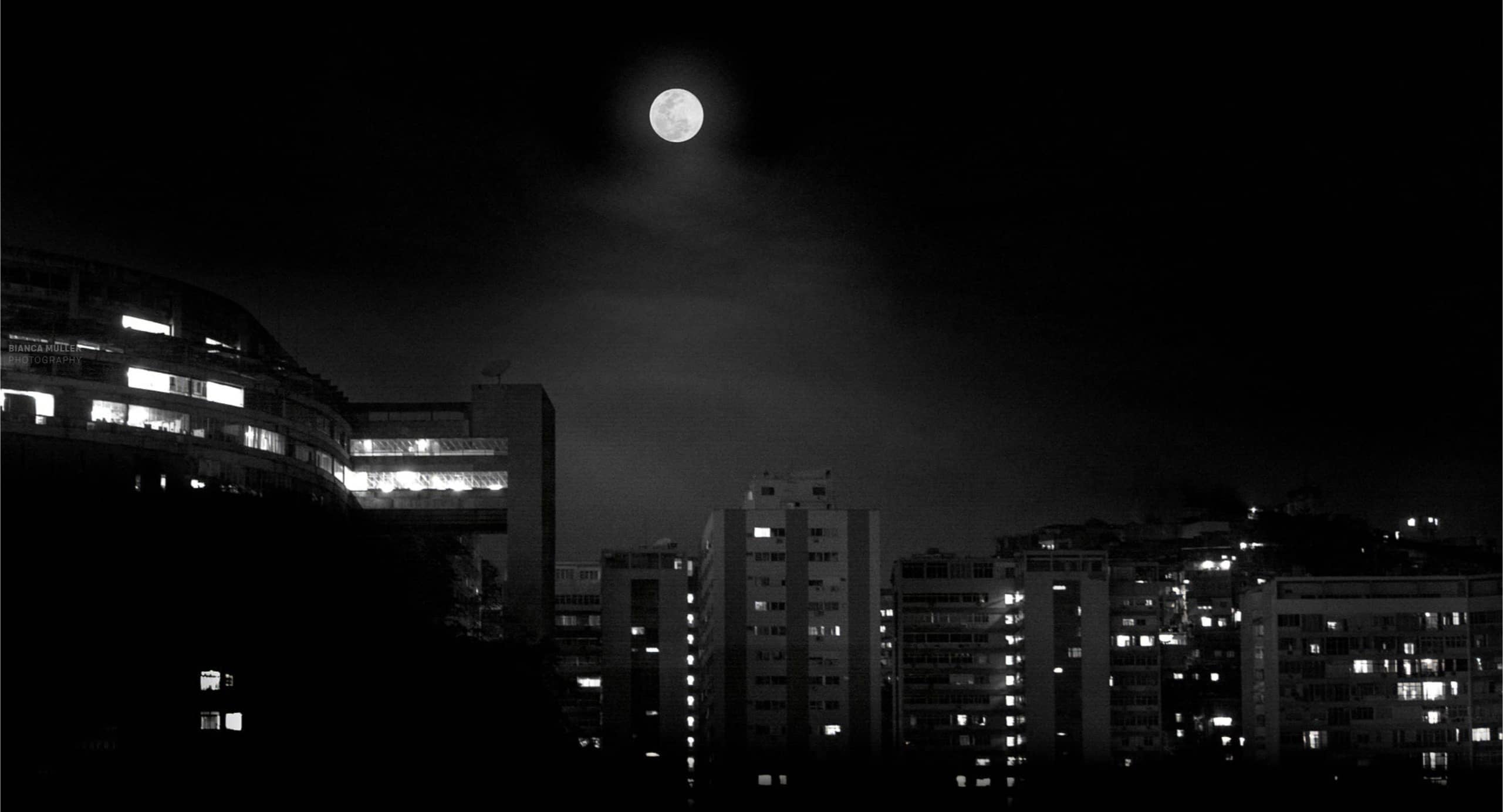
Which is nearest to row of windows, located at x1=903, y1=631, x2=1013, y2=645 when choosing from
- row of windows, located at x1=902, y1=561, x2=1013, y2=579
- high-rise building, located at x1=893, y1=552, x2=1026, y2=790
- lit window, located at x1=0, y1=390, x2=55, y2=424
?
high-rise building, located at x1=893, y1=552, x2=1026, y2=790

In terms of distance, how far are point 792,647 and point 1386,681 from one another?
16.1 metres

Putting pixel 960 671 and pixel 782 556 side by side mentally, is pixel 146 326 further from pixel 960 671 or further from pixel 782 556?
pixel 960 671

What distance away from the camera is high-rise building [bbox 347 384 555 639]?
37656 mm

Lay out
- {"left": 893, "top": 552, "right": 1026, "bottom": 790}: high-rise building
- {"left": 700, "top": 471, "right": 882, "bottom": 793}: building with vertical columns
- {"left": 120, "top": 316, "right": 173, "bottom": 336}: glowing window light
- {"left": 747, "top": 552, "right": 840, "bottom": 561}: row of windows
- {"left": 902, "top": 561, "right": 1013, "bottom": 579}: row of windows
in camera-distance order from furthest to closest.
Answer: {"left": 902, "top": 561, "right": 1013, "bottom": 579}: row of windows
{"left": 893, "top": 552, "right": 1026, "bottom": 790}: high-rise building
{"left": 747, "top": 552, "right": 840, "bottom": 561}: row of windows
{"left": 700, "top": 471, "right": 882, "bottom": 793}: building with vertical columns
{"left": 120, "top": 316, "right": 173, "bottom": 336}: glowing window light

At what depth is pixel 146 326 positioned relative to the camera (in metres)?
29.8

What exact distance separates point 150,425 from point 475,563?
23389 millimetres

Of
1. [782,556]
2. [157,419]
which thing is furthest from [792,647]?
[157,419]

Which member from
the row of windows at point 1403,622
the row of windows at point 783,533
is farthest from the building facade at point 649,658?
the row of windows at point 1403,622

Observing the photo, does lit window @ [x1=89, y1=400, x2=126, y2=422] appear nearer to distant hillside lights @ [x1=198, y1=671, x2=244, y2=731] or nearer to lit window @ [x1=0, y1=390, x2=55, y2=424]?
lit window @ [x1=0, y1=390, x2=55, y2=424]

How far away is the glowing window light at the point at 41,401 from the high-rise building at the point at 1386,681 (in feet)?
101

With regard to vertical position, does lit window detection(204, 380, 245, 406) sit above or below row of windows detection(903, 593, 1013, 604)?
above

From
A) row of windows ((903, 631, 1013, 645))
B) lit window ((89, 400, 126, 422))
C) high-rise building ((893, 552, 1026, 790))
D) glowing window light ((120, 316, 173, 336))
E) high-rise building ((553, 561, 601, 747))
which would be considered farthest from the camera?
high-rise building ((553, 561, 601, 747))

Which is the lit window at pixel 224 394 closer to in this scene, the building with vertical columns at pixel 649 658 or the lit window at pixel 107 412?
the lit window at pixel 107 412

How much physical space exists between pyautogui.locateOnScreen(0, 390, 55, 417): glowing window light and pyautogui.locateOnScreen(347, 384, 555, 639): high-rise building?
11469 mm
